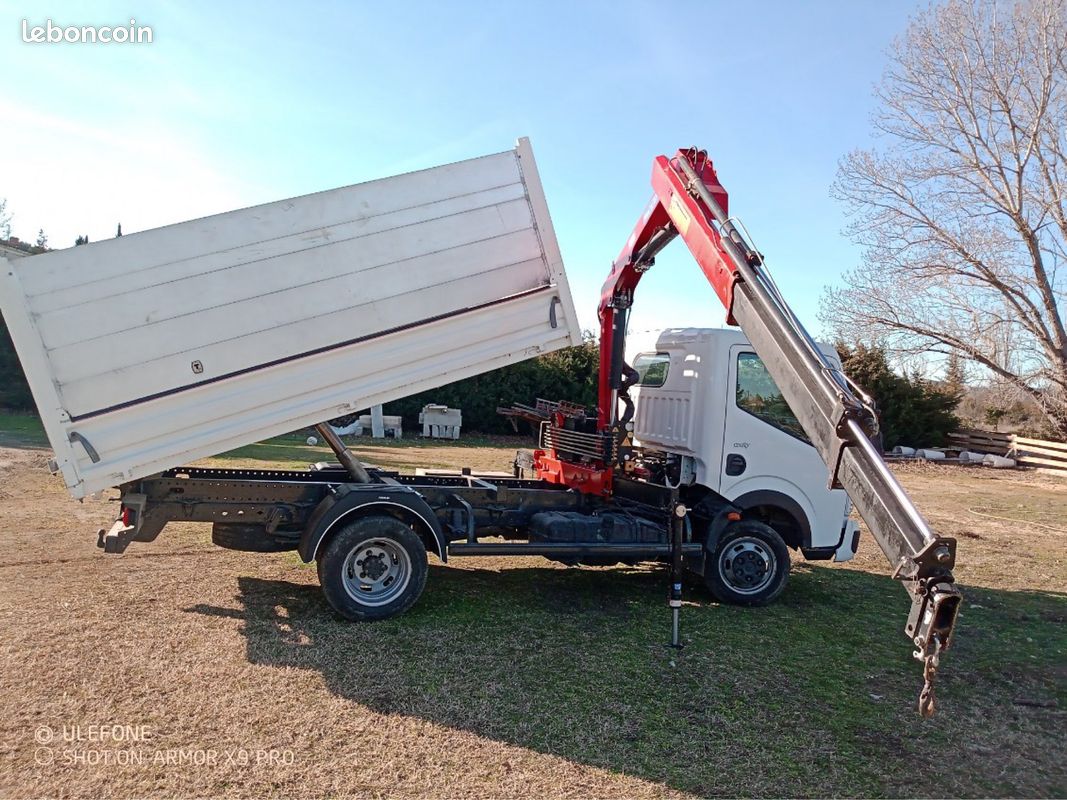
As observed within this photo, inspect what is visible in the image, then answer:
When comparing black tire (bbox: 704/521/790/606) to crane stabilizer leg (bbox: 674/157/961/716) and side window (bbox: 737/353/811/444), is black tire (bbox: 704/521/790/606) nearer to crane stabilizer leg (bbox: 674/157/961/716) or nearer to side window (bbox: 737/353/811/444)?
side window (bbox: 737/353/811/444)

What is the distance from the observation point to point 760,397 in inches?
277

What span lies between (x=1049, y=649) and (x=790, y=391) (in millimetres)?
3972

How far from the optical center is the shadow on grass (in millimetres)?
4117

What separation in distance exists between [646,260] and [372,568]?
425 cm

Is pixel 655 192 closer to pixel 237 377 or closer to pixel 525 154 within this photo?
pixel 525 154

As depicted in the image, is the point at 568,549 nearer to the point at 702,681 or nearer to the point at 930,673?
the point at 702,681

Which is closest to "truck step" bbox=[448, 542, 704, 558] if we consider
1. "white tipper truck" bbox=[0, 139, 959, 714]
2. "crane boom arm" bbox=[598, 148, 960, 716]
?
"white tipper truck" bbox=[0, 139, 959, 714]

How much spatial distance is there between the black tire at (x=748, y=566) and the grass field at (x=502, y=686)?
0.22 metres

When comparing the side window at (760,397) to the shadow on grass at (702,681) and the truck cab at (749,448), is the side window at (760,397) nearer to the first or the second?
the truck cab at (749,448)

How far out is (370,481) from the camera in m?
6.38

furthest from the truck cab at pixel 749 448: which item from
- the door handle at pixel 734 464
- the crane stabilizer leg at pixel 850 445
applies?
the crane stabilizer leg at pixel 850 445

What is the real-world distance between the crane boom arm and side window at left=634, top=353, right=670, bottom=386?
0.97 ft

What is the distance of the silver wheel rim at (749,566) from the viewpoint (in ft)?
23.0

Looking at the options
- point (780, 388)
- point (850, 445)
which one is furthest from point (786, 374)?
point (850, 445)
